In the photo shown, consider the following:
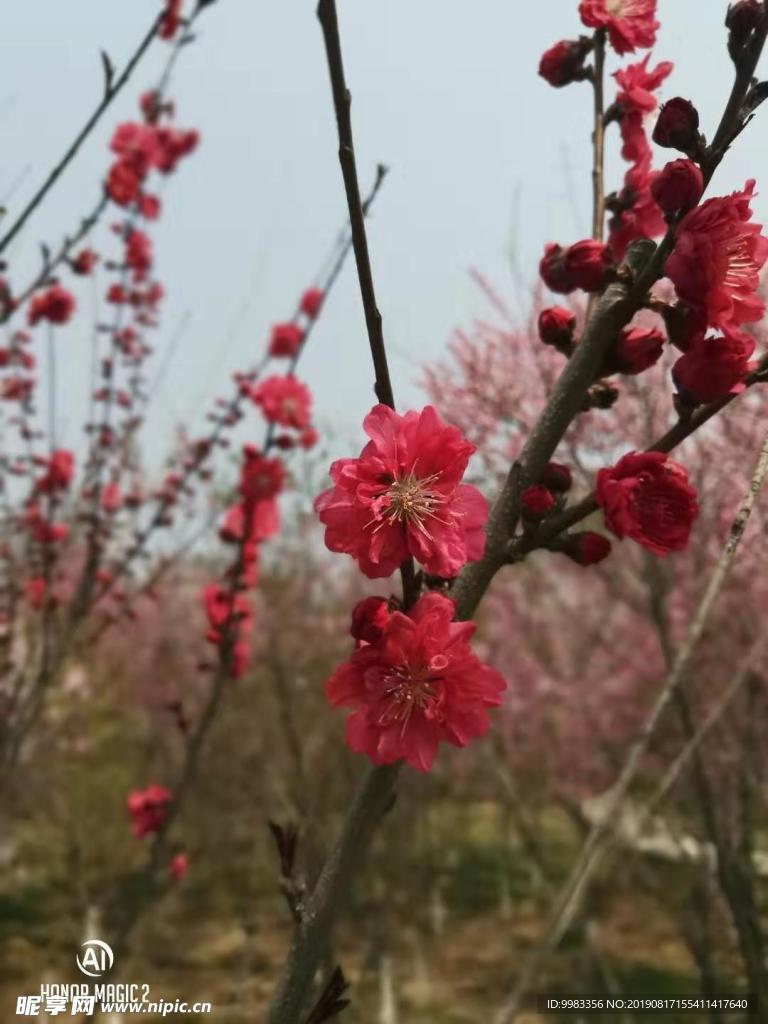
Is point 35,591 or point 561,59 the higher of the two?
point 35,591

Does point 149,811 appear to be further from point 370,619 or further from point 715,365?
point 715,365

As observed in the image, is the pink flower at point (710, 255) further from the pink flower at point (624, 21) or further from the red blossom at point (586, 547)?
the pink flower at point (624, 21)

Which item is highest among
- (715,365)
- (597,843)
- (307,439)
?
(307,439)

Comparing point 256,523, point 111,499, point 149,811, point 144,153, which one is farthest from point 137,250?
point 149,811

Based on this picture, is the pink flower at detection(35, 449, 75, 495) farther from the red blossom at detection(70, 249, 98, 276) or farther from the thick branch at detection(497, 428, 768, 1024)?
the thick branch at detection(497, 428, 768, 1024)

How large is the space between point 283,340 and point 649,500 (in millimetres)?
2423

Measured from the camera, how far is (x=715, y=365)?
72cm

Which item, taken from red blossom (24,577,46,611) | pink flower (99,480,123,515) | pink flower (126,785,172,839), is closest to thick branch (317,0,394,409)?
pink flower (126,785,172,839)

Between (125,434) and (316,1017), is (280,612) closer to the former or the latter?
(125,434)

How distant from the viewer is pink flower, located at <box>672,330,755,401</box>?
0.72 m

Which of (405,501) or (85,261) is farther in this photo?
(85,261)

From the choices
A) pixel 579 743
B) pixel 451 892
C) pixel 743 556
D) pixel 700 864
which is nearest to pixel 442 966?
pixel 451 892

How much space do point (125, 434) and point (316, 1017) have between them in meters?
2.87

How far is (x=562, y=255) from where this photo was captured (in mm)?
872
